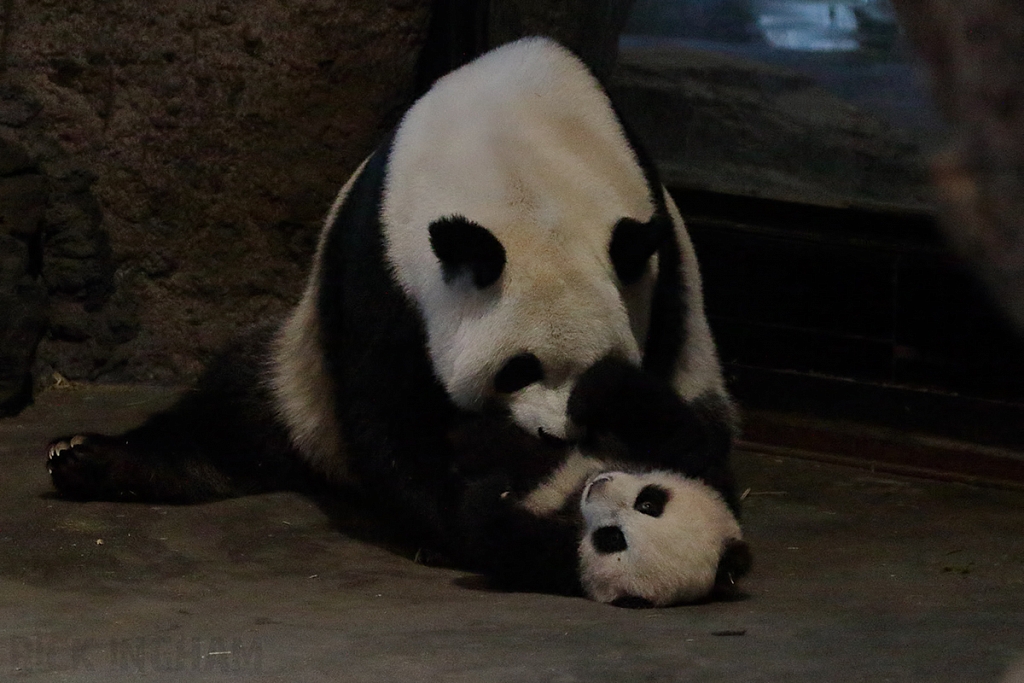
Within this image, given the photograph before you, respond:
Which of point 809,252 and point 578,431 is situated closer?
point 578,431

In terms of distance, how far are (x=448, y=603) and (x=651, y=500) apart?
65 centimetres

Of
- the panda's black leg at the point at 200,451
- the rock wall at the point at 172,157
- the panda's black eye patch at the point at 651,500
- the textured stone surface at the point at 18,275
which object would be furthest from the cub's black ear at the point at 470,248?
the textured stone surface at the point at 18,275

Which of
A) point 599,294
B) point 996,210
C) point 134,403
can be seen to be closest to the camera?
point 996,210

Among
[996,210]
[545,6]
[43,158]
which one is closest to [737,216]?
[545,6]

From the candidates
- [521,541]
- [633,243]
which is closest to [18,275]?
[521,541]

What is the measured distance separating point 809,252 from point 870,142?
56 cm

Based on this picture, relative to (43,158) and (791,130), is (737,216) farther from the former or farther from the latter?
(43,158)

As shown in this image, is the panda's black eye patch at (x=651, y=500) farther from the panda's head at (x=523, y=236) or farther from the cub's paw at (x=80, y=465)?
the cub's paw at (x=80, y=465)

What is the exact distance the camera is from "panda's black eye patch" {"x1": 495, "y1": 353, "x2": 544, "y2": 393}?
4.12 metres

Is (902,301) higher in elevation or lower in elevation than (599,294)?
lower

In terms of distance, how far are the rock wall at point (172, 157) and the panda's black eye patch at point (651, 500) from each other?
2.52m

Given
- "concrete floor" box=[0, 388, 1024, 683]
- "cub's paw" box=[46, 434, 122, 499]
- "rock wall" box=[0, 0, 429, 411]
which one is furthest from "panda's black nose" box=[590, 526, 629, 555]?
"rock wall" box=[0, 0, 429, 411]

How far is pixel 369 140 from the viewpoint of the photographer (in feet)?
19.9

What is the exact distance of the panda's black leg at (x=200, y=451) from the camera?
489 centimetres
